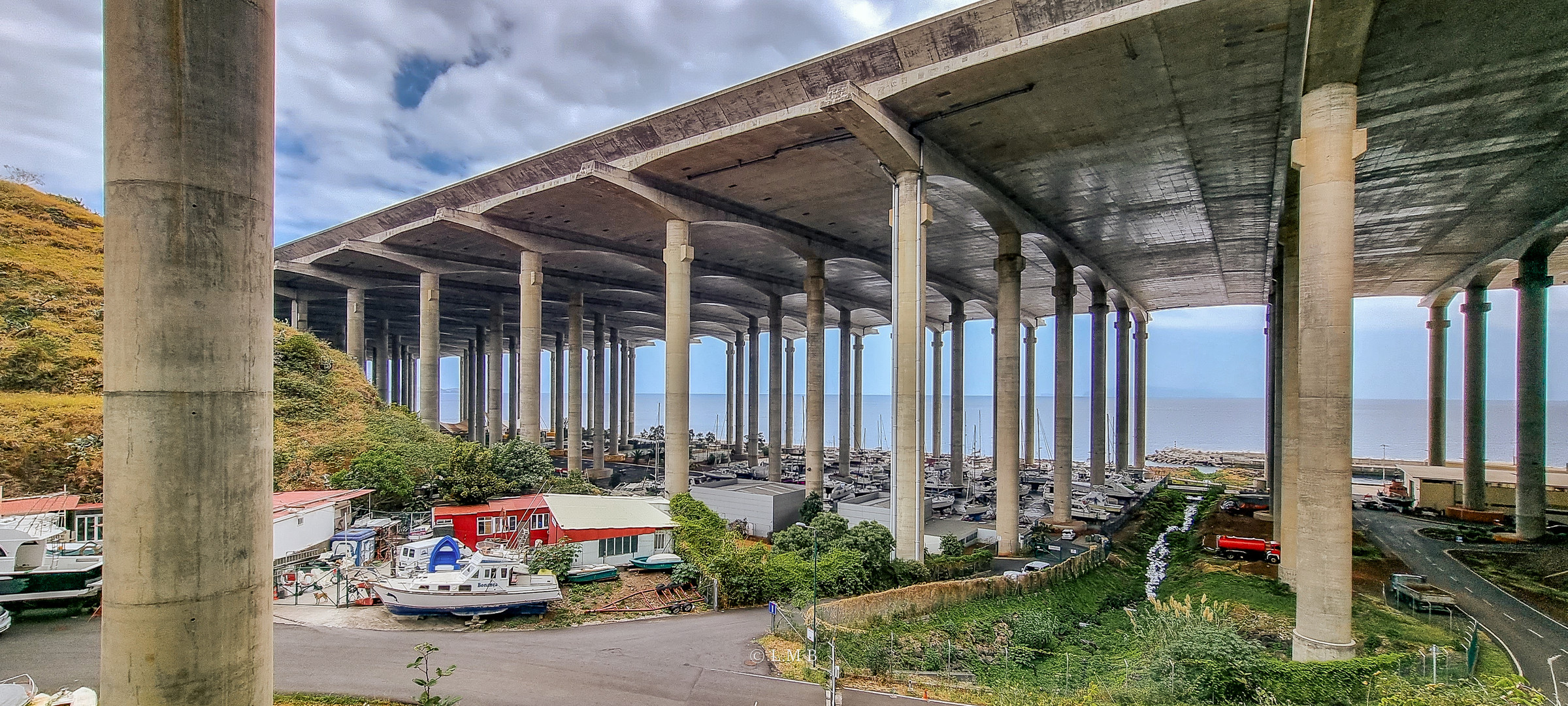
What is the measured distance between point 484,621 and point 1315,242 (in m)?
22.2

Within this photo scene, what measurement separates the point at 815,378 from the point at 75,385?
112 feet

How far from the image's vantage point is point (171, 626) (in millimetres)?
6105

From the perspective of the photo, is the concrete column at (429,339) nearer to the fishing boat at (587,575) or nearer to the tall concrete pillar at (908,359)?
the fishing boat at (587,575)

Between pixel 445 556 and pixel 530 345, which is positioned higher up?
pixel 530 345

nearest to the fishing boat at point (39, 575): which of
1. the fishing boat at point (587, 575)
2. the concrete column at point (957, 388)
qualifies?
the fishing boat at point (587, 575)

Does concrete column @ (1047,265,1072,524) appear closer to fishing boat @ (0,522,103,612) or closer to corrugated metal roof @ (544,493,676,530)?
corrugated metal roof @ (544,493,676,530)

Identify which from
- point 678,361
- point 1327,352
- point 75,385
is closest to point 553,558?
point 678,361

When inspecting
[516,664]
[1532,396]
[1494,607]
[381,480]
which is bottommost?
[1494,607]

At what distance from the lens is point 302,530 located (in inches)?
877

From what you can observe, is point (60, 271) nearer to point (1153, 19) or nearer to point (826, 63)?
point (826, 63)

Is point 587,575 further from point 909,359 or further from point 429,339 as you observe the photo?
point 429,339

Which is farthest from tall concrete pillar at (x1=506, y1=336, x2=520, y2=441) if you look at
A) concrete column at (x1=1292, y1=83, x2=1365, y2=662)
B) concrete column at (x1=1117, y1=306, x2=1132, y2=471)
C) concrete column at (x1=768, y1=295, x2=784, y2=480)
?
concrete column at (x1=1292, y1=83, x2=1365, y2=662)

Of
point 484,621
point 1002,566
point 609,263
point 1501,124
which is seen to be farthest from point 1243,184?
point 609,263

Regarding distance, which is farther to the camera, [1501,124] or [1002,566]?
[1002,566]
